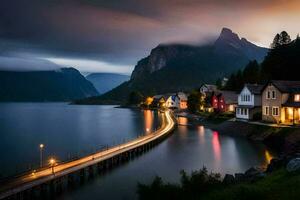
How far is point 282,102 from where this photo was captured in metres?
65.1

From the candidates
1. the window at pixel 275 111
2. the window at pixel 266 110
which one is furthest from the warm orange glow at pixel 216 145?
the window at pixel 275 111

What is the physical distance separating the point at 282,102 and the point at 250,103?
12359 mm

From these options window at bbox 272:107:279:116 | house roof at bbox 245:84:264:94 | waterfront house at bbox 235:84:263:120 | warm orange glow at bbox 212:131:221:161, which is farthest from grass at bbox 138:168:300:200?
house roof at bbox 245:84:264:94

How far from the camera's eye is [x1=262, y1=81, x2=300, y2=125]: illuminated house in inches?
2481

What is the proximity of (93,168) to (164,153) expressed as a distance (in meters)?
17.2

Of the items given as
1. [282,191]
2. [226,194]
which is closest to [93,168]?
[226,194]

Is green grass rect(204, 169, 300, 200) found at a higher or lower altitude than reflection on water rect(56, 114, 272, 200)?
higher

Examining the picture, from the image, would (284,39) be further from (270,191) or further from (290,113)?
(270,191)

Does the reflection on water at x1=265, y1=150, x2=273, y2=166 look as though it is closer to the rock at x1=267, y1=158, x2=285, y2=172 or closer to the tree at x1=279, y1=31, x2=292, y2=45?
the rock at x1=267, y1=158, x2=285, y2=172

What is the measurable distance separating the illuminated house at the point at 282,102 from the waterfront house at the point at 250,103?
14.1ft

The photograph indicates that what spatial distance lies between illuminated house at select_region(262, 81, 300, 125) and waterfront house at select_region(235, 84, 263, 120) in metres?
4.29

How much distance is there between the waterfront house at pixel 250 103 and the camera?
75.1m

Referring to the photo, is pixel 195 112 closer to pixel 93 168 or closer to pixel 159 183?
pixel 93 168

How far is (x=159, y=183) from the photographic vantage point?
2719cm
